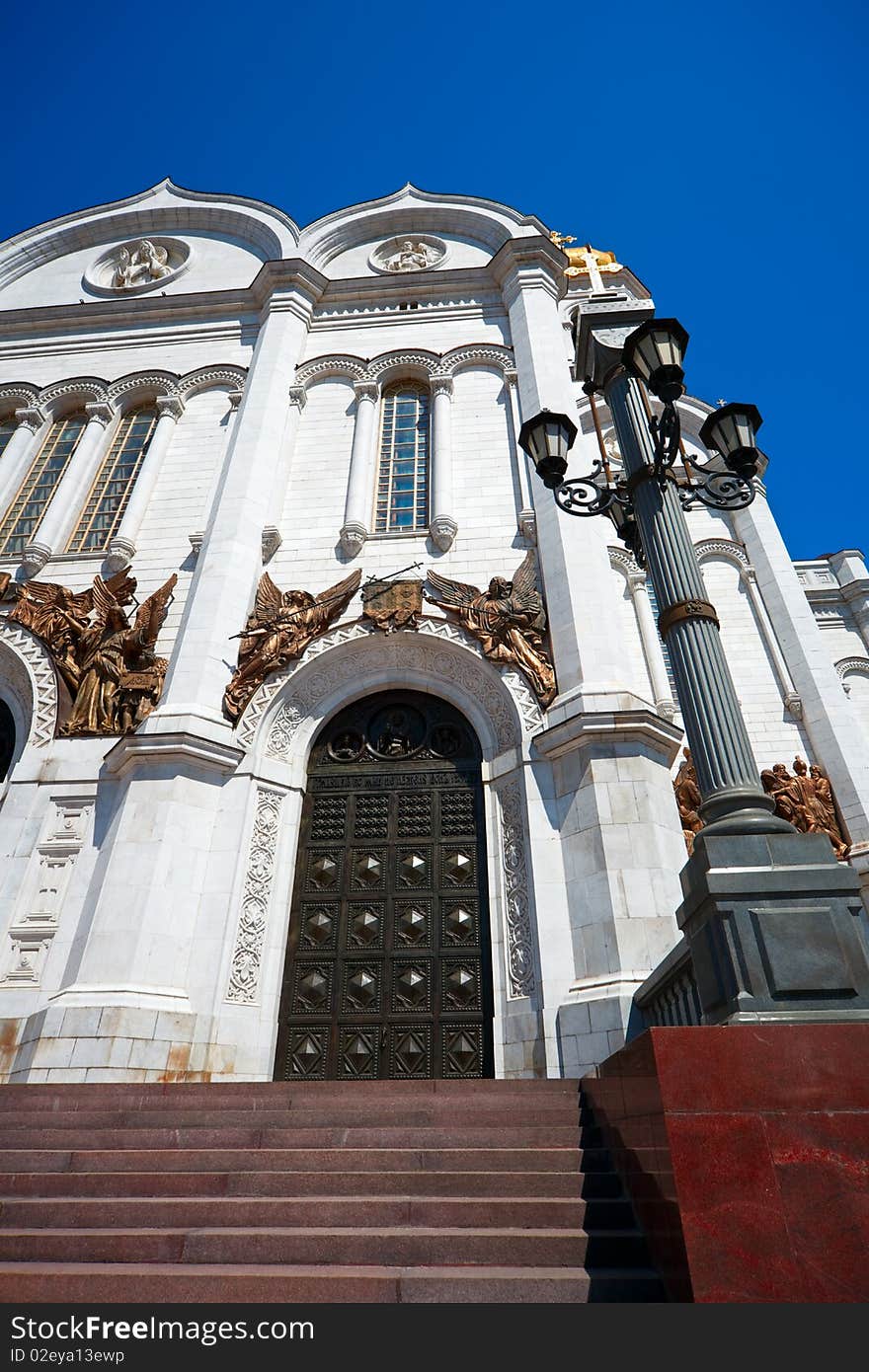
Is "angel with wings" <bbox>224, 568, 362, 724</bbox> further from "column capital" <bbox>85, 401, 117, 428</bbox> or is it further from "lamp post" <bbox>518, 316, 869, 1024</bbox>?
"column capital" <bbox>85, 401, 117, 428</bbox>

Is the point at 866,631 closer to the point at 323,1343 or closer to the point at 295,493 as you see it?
the point at 295,493

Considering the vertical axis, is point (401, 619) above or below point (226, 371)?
below

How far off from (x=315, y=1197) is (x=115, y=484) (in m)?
13.2

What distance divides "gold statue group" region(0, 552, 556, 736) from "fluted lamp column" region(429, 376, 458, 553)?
1.05 meters

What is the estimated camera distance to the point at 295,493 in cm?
1323

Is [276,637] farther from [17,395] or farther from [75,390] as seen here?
[17,395]

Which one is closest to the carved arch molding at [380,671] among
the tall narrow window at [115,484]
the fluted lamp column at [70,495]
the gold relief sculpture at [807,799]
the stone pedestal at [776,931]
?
the gold relief sculpture at [807,799]

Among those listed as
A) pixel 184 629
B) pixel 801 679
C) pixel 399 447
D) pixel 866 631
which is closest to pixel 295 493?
pixel 399 447

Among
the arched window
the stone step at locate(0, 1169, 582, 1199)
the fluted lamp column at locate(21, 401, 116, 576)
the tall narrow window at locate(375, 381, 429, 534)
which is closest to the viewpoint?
the stone step at locate(0, 1169, 582, 1199)

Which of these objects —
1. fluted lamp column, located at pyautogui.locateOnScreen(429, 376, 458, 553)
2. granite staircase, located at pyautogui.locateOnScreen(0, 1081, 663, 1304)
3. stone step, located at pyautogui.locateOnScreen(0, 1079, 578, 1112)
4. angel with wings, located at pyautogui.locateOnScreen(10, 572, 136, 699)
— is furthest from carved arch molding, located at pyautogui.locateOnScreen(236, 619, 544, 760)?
granite staircase, located at pyautogui.locateOnScreen(0, 1081, 663, 1304)

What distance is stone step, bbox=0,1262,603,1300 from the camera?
321 cm

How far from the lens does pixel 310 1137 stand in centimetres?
503

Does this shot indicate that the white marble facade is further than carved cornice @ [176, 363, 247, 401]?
No

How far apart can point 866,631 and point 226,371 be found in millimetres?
15307
